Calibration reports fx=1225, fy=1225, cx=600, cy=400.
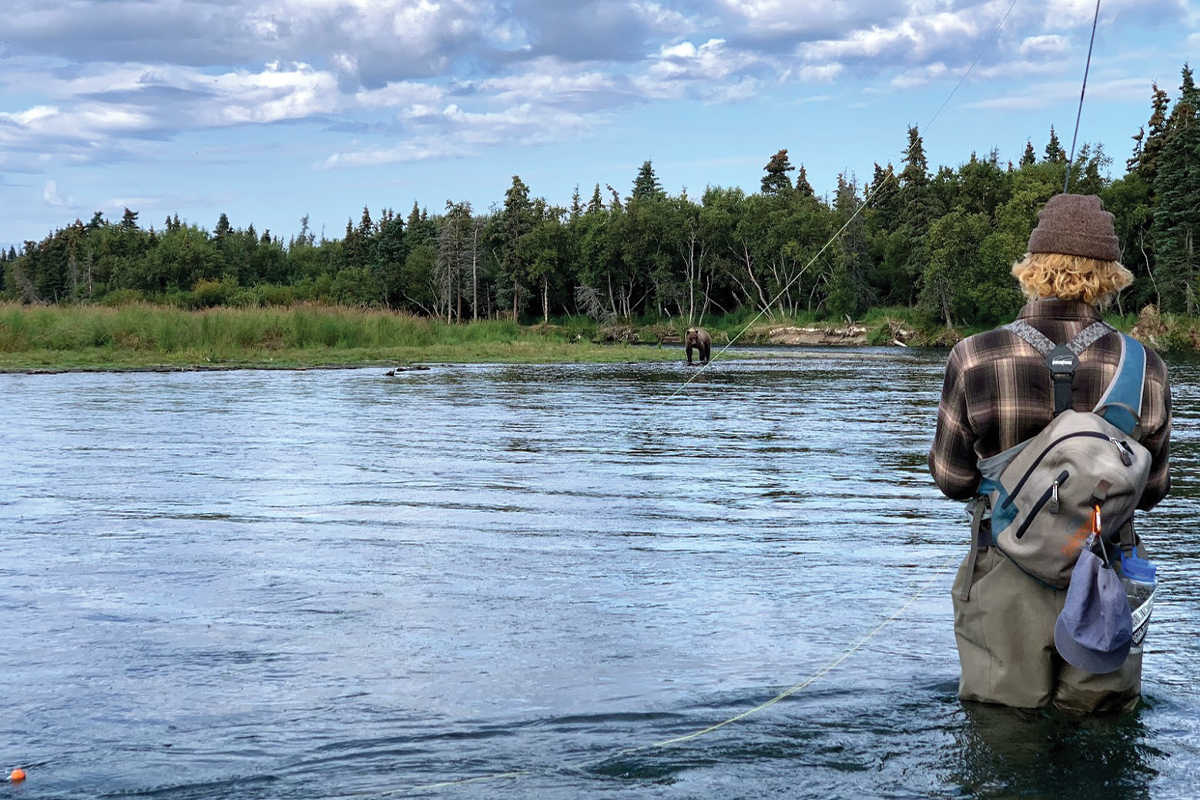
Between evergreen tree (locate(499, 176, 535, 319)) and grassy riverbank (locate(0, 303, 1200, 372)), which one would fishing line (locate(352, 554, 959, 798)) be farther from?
evergreen tree (locate(499, 176, 535, 319))

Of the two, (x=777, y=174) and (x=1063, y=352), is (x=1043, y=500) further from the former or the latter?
(x=777, y=174)

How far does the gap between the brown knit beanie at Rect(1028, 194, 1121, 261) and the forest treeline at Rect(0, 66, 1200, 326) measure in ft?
201

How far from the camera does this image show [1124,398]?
397 centimetres

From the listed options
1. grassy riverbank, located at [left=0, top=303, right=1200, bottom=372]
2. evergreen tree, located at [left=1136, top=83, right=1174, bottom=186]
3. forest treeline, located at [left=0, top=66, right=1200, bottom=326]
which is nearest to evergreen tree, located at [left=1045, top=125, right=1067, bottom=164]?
forest treeline, located at [left=0, top=66, right=1200, bottom=326]

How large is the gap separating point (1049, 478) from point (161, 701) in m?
3.67

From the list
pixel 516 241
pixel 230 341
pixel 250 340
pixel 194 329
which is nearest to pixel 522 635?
pixel 230 341

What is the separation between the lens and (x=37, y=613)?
6.72 meters

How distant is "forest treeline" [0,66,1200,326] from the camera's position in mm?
76188

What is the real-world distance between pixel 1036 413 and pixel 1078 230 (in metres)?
0.63

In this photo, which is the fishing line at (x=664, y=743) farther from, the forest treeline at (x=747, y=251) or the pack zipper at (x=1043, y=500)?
the forest treeline at (x=747, y=251)

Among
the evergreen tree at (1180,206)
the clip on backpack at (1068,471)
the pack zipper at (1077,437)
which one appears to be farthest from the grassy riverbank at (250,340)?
the evergreen tree at (1180,206)

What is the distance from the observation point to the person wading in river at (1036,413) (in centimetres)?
409

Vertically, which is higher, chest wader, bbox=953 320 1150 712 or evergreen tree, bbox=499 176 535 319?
evergreen tree, bbox=499 176 535 319

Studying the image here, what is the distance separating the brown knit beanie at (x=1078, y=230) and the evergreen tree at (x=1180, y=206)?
224 feet
